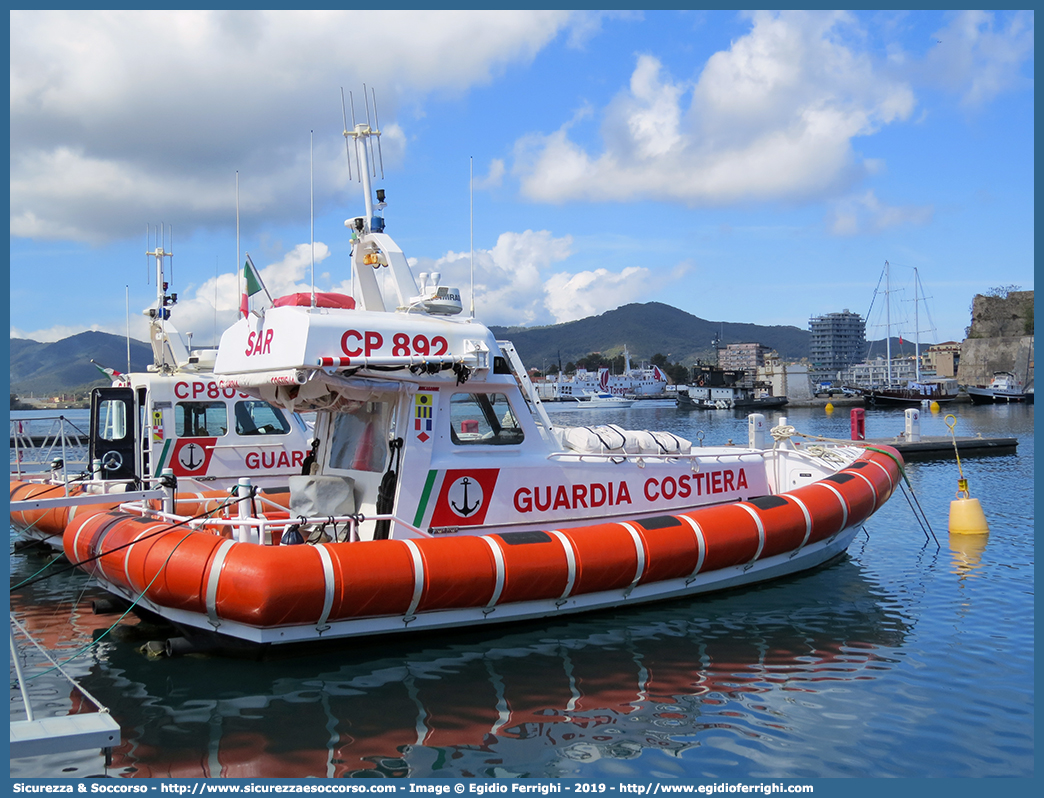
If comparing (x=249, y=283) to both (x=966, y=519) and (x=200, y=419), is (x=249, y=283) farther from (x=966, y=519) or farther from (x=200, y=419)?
(x=966, y=519)

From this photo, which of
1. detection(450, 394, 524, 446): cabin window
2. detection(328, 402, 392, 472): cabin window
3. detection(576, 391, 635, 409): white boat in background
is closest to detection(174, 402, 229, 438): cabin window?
detection(328, 402, 392, 472): cabin window

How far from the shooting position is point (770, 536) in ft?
29.1

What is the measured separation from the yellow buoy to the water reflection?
5.18m

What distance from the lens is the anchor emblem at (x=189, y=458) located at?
39.3ft

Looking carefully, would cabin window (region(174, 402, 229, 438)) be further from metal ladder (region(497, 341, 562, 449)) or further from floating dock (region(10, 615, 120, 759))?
floating dock (region(10, 615, 120, 759))

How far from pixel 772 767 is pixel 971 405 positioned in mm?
79659

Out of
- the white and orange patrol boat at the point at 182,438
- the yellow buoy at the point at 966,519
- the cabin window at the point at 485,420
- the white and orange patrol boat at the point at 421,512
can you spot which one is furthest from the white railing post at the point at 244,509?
the yellow buoy at the point at 966,519

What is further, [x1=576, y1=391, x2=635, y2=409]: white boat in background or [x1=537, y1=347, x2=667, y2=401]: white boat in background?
[x1=537, y1=347, x2=667, y2=401]: white boat in background

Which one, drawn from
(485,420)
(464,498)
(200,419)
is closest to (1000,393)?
(200,419)

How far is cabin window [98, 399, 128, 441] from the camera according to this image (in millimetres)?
11922

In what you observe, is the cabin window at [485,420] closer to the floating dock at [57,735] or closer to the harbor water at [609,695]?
the harbor water at [609,695]

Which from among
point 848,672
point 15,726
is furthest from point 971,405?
point 15,726

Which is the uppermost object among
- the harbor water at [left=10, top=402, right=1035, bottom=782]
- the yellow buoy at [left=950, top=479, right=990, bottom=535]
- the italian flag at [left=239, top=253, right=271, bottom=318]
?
the italian flag at [left=239, top=253, right=271, bottom=318]

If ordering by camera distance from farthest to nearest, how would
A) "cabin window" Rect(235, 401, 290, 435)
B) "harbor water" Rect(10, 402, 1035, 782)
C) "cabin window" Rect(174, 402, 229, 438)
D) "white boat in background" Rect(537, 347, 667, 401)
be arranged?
"white boat in background" Rect(537, 347, 667, 401) → "cabin window" Rect(235, 401, 290, 435) → "cabin window" Rect(174, 402, 229, 438) → "harbor water" Rect(10, 402, 1035, 782)
